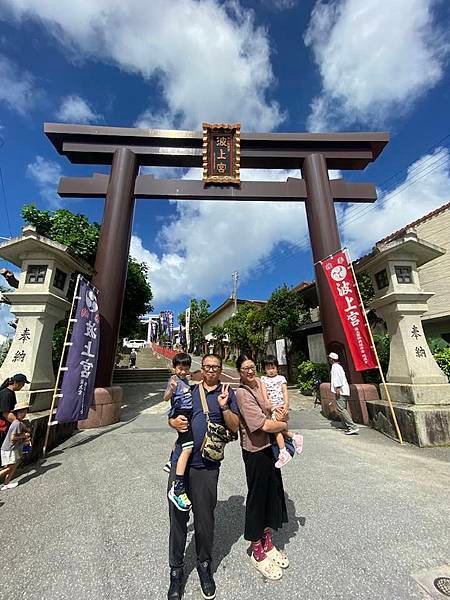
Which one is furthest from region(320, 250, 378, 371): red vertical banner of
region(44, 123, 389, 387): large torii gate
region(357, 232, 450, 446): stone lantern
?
region(44, 123, 389, 387): large torii gate

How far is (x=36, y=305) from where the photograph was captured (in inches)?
241

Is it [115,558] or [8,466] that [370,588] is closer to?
[115,558]

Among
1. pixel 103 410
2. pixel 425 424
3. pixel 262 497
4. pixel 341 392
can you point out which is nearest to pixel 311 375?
pixel 341 392

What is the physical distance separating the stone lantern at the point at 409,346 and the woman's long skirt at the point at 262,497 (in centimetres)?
414

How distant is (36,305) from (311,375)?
10.3m

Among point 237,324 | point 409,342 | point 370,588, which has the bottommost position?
point 370,588

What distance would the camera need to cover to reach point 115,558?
2410 mm

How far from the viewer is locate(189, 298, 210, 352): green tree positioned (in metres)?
43.2

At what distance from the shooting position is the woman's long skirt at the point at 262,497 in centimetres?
231

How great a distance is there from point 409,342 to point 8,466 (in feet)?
24.6

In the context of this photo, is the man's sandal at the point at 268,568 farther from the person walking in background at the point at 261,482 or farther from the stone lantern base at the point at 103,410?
the stone lantern base at the point at 103,410

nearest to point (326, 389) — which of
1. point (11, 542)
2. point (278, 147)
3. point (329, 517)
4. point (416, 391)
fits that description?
point (416, 391)

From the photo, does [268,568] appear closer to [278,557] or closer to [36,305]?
[278,557]

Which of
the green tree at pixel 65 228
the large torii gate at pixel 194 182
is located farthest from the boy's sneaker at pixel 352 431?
the green tree at pixel 65 228
